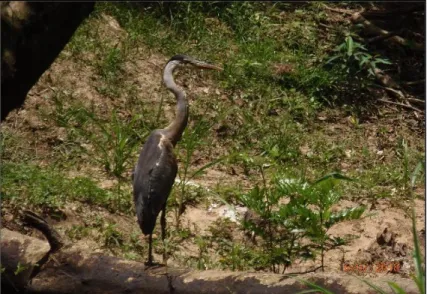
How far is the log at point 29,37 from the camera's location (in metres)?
4.30

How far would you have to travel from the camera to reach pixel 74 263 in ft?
17.0

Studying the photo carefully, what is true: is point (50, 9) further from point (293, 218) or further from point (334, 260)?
point (334, 260)

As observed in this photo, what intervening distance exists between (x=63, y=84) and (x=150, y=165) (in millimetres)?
2870

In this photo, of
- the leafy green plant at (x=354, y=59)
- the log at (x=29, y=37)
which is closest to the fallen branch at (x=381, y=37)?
the leafy green plant at (x=354, y=59)

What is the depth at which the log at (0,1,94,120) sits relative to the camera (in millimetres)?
4301

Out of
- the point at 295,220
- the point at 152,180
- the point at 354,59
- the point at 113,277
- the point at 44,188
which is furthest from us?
the point at 354,59

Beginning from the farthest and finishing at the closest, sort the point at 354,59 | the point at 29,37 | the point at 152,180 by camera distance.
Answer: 1. the point at 354,59
2. the point at 152,180
3. the point at 29,37

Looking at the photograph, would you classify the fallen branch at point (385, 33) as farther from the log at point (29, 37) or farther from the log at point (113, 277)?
Result: the log at point (29, 37)

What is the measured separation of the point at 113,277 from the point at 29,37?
1450mm
